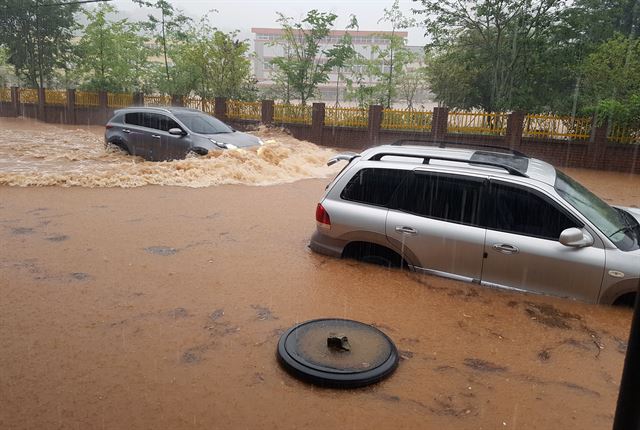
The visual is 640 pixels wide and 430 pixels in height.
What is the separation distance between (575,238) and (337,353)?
2.38m

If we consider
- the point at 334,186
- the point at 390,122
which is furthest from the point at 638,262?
the point at 390,122

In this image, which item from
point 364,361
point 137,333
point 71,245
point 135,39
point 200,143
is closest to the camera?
point 364,361

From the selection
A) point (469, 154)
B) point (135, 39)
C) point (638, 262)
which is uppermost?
point (135, 39)

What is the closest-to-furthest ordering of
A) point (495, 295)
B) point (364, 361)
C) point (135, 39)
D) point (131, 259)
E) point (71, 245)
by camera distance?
point (364, 361), point (495, 295), point (131, 259), point (71, 245), point (135, 39)

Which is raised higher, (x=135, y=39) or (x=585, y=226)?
(x=135, y=39)

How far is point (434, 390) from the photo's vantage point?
3.47 metres

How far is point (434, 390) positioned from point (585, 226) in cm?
221

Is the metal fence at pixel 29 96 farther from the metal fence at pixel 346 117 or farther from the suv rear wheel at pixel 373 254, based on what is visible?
the suv rear wheel at pixel 373 254

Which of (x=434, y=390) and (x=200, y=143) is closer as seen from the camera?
(x=434, y=390)

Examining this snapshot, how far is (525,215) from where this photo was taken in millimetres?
4695

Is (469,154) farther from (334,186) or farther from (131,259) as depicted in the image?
(131,259)

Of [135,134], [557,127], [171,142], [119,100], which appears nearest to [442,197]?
[171,142]

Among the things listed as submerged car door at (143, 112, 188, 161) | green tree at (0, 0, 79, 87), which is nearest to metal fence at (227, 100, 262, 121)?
submerged car door at (143, 112, 188, 161)

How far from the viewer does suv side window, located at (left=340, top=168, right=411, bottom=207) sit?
Result: 5.28 m
